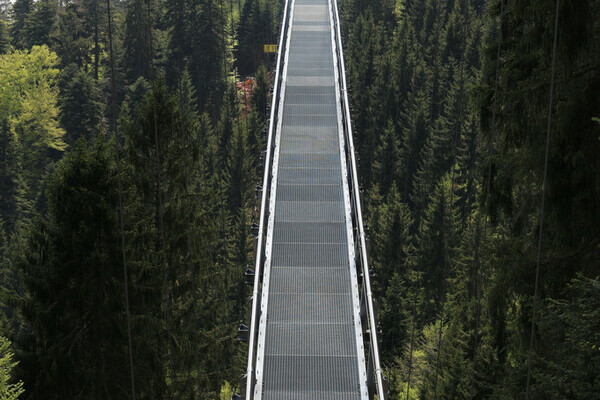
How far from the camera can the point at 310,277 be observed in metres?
20.7

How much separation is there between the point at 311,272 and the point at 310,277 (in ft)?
0.80

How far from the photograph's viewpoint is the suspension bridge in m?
16.9

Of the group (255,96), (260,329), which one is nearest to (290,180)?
(260,329)

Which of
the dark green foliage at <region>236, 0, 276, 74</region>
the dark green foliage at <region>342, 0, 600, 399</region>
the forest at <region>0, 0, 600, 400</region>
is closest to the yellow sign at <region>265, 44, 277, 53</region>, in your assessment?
the dark green foliage at <region>236, 0, 276, 74</region>

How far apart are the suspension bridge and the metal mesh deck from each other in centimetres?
2

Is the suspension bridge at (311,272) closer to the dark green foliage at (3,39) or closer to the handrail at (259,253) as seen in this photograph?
the handrail at (259,253)

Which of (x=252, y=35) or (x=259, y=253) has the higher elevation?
(x=252, y=35)

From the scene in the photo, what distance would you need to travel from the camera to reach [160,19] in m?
87.1

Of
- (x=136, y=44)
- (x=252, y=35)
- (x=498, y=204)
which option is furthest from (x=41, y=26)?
(x=498, y=204)

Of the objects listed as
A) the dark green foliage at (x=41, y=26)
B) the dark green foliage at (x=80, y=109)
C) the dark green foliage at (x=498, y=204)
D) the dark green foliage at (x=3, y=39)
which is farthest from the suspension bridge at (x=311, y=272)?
the dark green foliage at (x=41, y=26)

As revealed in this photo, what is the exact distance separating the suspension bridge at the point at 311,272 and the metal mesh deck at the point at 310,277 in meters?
0.02

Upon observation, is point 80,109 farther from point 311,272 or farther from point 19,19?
point 311,272

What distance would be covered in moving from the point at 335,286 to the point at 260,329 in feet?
8.89

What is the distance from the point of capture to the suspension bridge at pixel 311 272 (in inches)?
666
